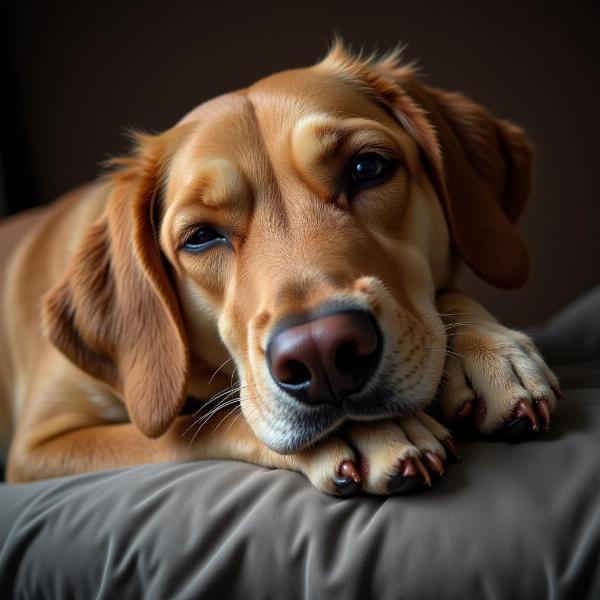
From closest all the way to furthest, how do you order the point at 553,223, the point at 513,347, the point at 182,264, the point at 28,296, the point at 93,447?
the point at 513,347, the point at 182,264, the point at 93,447, the point at 28,296, the point at 553,223

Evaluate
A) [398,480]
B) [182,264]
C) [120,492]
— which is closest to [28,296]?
[182,264]

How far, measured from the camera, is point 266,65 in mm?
3881

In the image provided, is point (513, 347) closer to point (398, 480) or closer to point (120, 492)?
point (398, 480)

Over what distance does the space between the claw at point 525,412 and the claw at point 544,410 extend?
0.02m

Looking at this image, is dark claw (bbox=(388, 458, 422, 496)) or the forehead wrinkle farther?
the forehead wrinkle

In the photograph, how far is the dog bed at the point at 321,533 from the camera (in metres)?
1.17

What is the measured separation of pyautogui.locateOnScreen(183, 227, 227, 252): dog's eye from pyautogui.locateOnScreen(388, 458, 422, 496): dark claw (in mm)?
827

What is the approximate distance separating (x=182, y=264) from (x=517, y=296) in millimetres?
2766

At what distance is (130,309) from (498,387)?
1130mm

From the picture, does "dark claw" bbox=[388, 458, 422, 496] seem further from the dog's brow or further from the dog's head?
the dog's brow

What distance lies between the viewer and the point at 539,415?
1.43 m

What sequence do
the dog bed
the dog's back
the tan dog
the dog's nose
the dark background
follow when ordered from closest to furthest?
1. the dog bed
2. the dog's nose
3. the tan dog
4. the dog's back
5. the dark background

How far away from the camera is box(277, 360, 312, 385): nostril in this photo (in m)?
1.34

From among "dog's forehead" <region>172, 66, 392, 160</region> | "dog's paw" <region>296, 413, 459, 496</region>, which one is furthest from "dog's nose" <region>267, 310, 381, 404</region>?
"dog's forehead" <region>172, 66, 392, 160</region>
